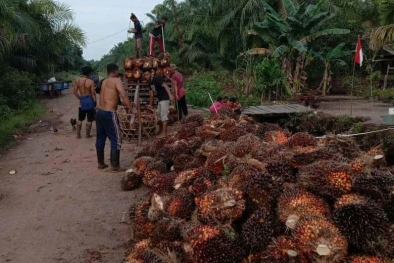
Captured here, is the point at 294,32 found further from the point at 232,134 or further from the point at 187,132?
the point at 232,134

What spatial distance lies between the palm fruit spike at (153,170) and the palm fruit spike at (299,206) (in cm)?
272

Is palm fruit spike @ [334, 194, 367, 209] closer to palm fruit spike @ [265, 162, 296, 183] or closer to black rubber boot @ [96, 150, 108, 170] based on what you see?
palm fruit spike @ [265, 162, 296, 183]

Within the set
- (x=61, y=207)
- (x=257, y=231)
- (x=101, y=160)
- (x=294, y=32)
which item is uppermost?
(x=294, y=32)

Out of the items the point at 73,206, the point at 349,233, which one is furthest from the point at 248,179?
the point at 73,206

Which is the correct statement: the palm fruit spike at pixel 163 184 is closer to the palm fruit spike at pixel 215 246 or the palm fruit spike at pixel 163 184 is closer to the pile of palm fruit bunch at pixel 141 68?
the palm fruit spike at pixel 215 246

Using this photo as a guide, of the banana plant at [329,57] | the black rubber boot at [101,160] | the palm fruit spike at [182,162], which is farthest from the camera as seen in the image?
the banana plant at [329,57]

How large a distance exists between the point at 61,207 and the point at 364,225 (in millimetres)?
4115

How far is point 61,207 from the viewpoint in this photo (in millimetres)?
5609

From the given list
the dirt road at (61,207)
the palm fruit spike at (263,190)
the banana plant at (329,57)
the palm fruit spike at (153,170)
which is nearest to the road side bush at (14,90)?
the dirt road at (61,207)

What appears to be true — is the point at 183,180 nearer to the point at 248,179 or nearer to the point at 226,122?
the point at 248,179

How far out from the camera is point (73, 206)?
564 cm

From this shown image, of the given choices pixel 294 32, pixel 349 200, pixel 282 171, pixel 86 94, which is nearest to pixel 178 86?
pixel 86 94

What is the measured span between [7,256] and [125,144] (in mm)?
5429

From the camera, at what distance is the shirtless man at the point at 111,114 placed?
22.9 ft
